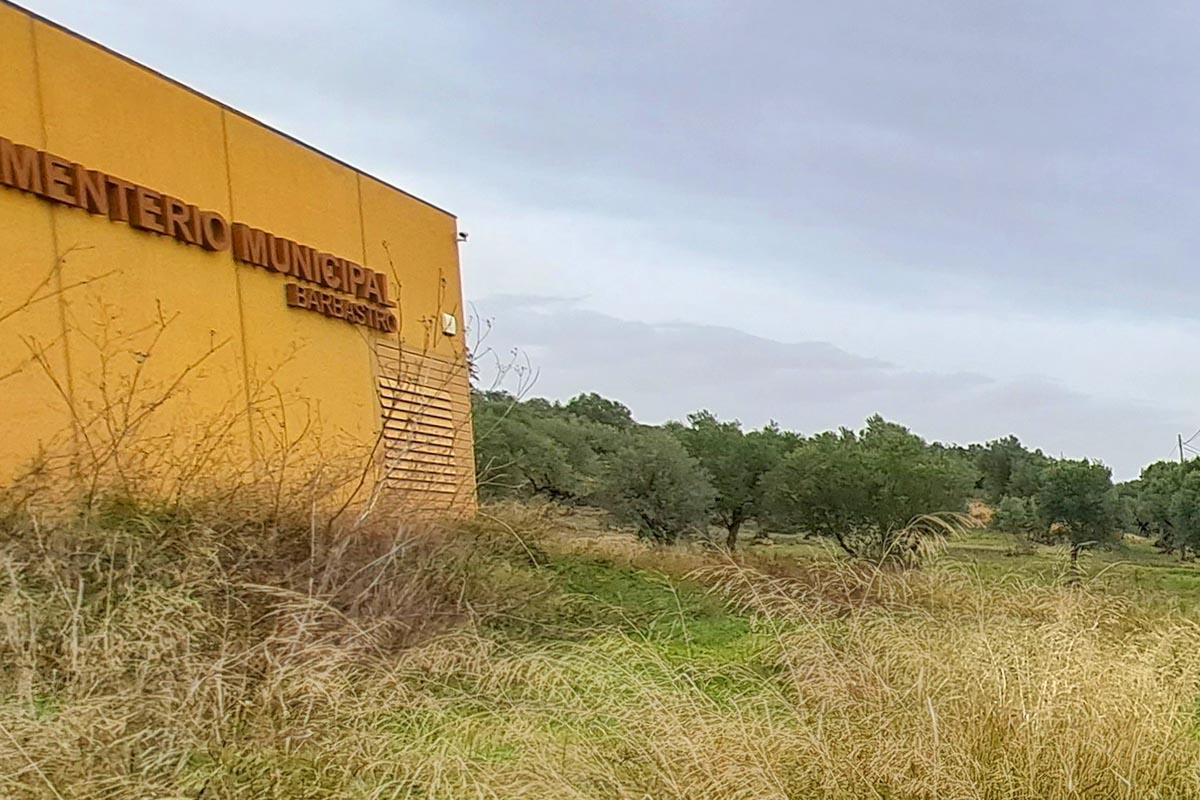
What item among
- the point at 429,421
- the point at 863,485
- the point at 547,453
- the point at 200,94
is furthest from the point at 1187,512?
the point at 200,94

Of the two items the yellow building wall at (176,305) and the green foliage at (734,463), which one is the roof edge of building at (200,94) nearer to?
the yellow building wall at (176,305)

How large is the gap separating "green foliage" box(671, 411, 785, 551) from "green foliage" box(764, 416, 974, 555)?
69cm

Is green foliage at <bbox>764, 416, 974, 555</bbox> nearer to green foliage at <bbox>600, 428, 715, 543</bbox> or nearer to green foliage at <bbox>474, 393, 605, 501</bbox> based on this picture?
green foliage at <bbox>600, 428, 715, 543</bbox>

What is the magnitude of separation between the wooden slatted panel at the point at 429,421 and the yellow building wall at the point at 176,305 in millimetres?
46

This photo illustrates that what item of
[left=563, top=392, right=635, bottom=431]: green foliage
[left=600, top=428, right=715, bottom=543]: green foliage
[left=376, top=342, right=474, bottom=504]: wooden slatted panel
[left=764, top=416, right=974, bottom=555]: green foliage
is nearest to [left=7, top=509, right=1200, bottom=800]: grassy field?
[left=376, top=342, right=474, bottom=504]: wooden slatted panel

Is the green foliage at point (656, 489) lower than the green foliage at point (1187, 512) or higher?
higher

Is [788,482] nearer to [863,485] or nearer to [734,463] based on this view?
[734,463]

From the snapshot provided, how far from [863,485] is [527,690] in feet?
67.7

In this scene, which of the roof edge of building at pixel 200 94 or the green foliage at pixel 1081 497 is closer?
the roof edge of building at pixel 200 94

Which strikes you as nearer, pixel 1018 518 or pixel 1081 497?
pixel 1018 518

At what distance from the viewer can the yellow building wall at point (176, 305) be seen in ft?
19.6

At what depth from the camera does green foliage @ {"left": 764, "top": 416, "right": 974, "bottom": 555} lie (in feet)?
76.7

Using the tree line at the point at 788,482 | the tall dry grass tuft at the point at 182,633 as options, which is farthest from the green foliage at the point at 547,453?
the tall dry grass tuft at the point at 182,633

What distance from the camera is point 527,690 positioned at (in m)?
4.25
